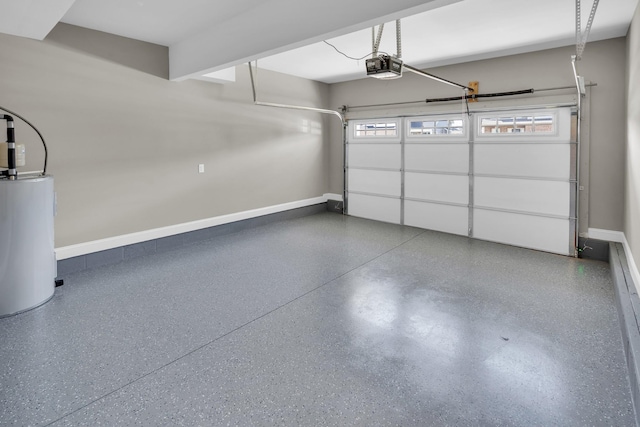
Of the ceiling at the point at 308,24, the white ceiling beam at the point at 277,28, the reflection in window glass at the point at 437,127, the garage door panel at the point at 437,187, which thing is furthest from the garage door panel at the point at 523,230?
the white ceiling beam at the point at 277,28

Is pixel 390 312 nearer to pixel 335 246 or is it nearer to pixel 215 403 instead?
pixel 215 403

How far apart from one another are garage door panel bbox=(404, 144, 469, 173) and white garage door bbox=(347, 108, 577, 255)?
0.05 ft

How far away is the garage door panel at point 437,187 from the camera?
228 inches

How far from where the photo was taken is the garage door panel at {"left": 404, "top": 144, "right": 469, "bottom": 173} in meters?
5.74

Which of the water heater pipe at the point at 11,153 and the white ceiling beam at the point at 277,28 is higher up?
the white ceiling beam at the point at 277,28

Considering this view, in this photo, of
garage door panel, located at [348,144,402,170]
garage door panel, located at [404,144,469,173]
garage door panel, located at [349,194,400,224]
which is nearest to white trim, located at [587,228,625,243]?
garage door panel, located at [404,144,469,173]

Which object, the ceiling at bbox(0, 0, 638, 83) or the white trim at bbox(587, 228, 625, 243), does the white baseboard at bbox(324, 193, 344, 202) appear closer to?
the ceiling at bbox(0, 0, 638, 83)

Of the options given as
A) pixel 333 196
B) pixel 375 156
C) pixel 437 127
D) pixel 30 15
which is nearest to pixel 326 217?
pixel 333 196

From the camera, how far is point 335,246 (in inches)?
202

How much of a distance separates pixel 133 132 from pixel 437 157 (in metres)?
4.53

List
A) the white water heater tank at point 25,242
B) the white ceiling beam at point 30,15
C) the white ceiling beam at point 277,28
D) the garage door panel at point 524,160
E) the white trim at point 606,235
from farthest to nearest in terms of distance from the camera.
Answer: the garage door panel at point 524,160 < the white trim at point 606,235 < the white water heater tank at point 25,242 < the white ceiling beam at point 30,15 < the white ceiling beam at point 277,28

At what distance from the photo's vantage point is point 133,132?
4480 millimetres

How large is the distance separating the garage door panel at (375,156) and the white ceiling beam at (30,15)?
4.99 meters

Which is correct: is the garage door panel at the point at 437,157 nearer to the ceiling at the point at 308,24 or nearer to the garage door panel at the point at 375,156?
the garage door panel at the point at 375,156
